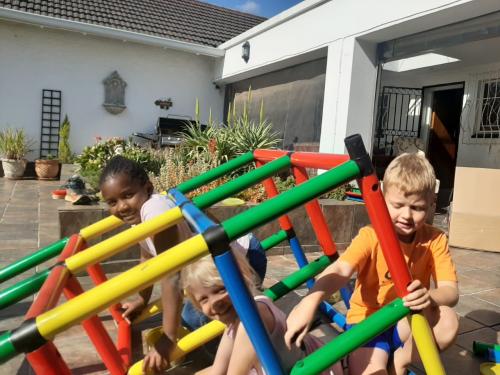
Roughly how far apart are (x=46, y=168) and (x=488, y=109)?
8.22 meters

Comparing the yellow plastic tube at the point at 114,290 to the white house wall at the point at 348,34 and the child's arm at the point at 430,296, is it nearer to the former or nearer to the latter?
→ the child's arm at the point at 430,296

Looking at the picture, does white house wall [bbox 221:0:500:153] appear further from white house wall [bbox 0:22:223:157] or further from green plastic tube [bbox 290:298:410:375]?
green plastic tube [bbox 290:298:410:375]

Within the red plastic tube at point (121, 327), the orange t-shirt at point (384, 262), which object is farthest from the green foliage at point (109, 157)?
the orange t-shirt at point (384, 262)

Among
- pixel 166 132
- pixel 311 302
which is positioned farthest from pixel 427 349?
pixel 166 132

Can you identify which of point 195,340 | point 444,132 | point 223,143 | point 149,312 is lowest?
point 149,312

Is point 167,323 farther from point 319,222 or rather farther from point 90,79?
point 90,79

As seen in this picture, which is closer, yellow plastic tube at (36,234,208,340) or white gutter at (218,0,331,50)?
yellow plastic tube at (36,234,208,340)

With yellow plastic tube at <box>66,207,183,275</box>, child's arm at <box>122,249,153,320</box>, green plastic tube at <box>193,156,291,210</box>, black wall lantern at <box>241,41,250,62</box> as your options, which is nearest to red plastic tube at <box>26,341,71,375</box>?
yellow plastic tube at <box>66,207,183,275</box>

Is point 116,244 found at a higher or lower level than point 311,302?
higher

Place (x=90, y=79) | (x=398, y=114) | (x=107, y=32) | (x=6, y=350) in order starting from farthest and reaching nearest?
(x=90, y=79) → (x=107, y=32) → (x=398, y=114) → (x=6, y=350)

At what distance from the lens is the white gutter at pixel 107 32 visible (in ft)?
27.5

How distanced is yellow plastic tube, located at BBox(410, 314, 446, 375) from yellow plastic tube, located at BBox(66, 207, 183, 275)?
82 cm

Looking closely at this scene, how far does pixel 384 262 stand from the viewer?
5.42 feet

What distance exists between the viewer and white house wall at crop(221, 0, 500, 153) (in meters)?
4.89
